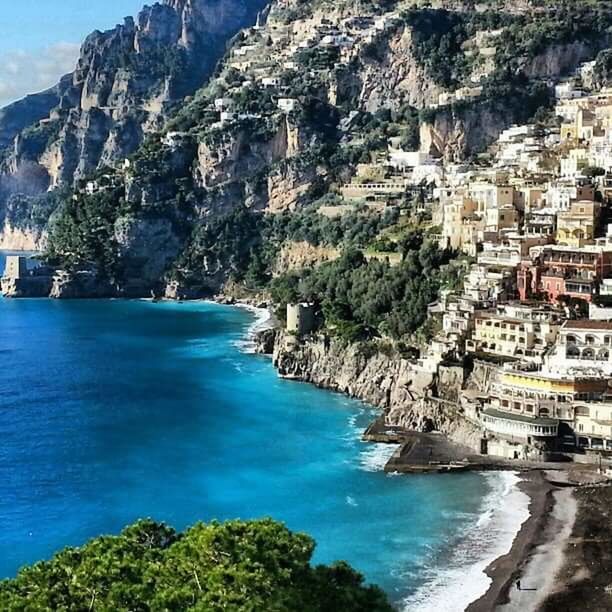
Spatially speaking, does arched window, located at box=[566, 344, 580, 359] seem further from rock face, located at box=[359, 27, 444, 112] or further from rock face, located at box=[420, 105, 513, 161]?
rock face, located at box=[359, 27, 444, 112]

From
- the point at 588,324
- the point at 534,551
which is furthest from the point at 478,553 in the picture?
the point at 588,324

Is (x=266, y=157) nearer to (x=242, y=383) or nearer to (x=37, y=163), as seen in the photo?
(x=242, y=383)

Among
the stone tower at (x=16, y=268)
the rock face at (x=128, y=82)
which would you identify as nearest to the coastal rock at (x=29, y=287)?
the stone tower at (x=16, y=268)

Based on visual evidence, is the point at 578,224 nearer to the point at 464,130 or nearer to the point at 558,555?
the point at 558,555

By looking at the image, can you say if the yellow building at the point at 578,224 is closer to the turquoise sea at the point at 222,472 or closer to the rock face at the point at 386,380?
the rock face at the point at 386,380

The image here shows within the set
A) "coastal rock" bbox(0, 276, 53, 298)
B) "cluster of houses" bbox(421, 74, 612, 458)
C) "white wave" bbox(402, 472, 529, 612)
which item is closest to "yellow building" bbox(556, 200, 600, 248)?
"cluster of houses" bbox(421, 74, 612, 458)
